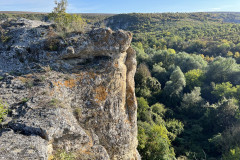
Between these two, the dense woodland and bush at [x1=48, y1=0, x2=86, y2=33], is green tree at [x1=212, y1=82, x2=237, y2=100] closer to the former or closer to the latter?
the dense woodland

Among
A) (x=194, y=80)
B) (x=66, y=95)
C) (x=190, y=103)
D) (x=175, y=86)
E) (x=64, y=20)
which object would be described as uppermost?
(x=64, y=20)

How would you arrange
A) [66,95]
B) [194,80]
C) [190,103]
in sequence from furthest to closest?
[194,80], [190,103], [66,95]

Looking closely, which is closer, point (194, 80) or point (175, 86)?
point (175, 86)

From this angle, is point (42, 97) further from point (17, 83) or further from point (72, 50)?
point (72, 50)

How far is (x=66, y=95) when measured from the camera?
28.4ft

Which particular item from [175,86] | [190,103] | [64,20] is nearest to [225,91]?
[190,103]

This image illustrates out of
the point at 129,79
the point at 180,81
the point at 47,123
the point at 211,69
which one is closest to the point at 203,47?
the point at 211,69

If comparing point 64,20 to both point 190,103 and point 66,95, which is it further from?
point 190,103

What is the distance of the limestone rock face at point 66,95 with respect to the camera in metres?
6.26

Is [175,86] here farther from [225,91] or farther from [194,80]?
[225,91]

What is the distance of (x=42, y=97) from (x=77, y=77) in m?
2.35

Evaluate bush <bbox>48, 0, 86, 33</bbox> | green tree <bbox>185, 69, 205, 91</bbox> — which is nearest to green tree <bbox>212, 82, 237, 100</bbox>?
green tree <bbox>185, 69, 205, 91</bbox>

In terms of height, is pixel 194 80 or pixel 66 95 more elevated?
pixel 66 95

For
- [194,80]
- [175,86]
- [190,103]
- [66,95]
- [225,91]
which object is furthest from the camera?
[194,80]
